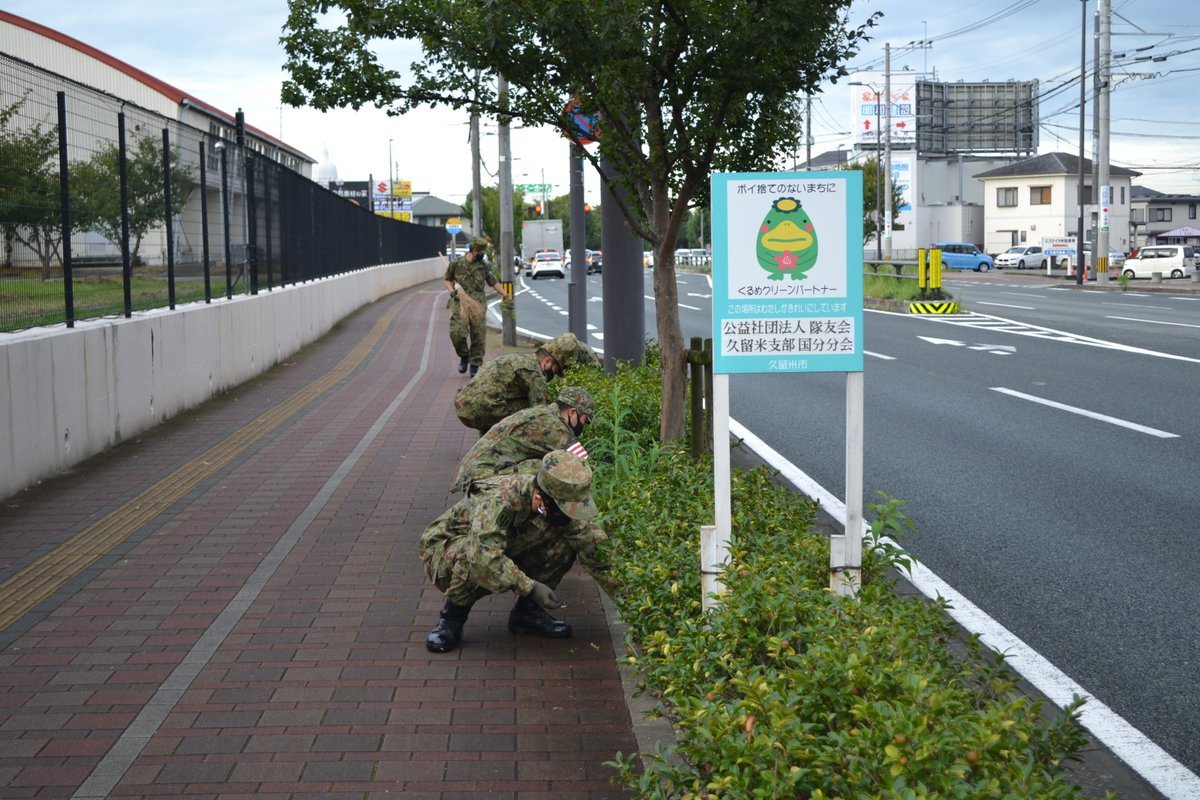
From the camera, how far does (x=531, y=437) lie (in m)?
6.45

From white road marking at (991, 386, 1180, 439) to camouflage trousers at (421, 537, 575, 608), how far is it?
7.38 meters

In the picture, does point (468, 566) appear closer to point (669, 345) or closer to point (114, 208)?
point (669, 345)

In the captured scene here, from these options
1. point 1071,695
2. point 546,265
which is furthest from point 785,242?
point 546,265

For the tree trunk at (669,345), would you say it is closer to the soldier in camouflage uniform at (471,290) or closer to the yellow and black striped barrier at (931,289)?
the soldier in camouflage uniform at (471,290)

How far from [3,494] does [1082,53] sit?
50400mm

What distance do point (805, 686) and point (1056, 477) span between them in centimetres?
654

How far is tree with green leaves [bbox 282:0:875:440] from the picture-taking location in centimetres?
808

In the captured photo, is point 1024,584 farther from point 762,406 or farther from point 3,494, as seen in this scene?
point 762,406

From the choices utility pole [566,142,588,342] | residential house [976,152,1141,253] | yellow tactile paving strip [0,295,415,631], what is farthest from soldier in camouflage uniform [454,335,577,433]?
residential house [976,152,1141,253]

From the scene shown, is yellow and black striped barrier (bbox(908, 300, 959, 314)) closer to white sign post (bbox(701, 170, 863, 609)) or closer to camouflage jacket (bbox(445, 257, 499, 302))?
camouflage jacket (bbox(445, 257, 499, 302))

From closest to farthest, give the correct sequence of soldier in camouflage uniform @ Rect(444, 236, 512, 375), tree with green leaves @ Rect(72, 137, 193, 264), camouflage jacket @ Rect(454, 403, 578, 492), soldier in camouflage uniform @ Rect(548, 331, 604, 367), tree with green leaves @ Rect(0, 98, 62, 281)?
camouflage jacket @ Rect(454, 403, 578, 492)
soldier in camouflage uniform @ Rect(548, 331, 604, 367)
tree with green leaves @ Rect(0, 98, 62, 281)
tree with green leaves @ Rect(72, 137, 193, 264)
soldier in camouflage uniform @ Rect(444, 236, 512, 375)

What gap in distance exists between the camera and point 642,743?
459 cm

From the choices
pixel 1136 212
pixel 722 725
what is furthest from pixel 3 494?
pixel 1136 212

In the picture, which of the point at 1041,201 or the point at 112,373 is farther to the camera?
the point at 1041,201
